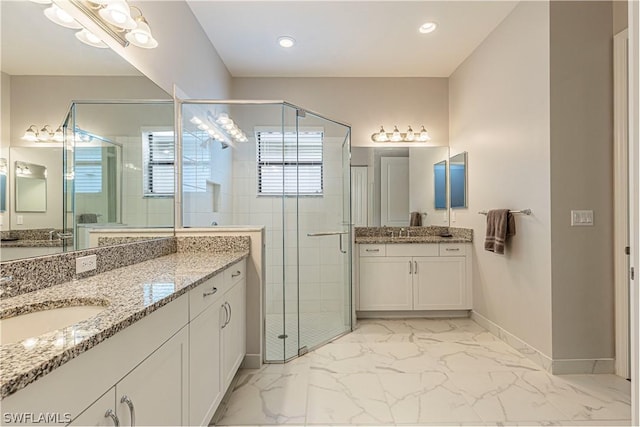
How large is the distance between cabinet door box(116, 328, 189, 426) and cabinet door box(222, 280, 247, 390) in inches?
19.8

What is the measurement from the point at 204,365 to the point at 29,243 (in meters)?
0.83

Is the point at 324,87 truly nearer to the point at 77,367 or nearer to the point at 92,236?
the point at 92,236

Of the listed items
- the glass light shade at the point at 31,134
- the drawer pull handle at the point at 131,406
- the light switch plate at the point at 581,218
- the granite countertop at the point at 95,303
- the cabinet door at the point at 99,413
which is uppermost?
the glass light shade at the point at 31,134

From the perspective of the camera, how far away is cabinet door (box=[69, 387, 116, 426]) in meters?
0.67

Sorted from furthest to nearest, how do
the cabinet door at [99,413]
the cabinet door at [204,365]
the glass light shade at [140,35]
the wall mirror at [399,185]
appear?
the wall mirror at [399,185]
the glass light shade at [140,35]
the cabinet door at [204,365]
the cabinet door at [99,413]

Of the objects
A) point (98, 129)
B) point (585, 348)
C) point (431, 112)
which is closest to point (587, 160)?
point (585, 348)

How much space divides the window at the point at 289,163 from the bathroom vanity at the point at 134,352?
1234mm

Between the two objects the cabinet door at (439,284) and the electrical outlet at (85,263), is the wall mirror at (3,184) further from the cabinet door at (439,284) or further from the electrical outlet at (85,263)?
the cabinet door at (439,284)

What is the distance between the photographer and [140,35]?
1.61 meters

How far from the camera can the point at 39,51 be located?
1.17m

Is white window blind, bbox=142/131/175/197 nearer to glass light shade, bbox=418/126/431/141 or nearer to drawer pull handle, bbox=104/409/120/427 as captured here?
drawer pull handle, bbox=104/409/120/427

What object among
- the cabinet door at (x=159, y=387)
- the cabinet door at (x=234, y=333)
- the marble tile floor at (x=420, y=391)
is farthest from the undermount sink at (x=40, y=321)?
the marble tile floor at (x=420, y=391)

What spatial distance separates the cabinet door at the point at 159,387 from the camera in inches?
32.8

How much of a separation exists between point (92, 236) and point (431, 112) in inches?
142
